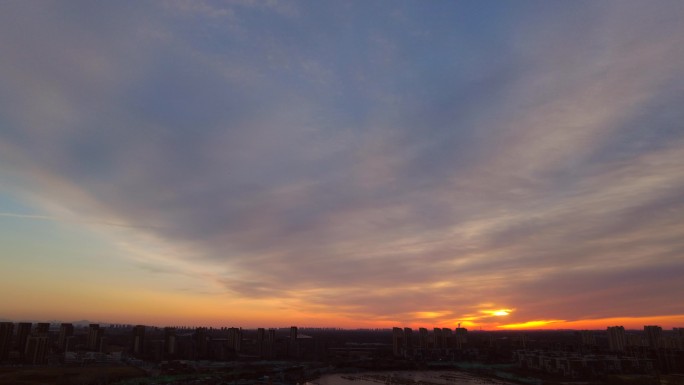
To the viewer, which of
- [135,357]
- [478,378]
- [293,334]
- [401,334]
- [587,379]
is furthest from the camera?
[401,334]

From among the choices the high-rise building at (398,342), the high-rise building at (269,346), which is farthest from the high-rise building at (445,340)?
the high-rise building at (269,346)

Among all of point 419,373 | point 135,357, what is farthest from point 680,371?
point 135,357

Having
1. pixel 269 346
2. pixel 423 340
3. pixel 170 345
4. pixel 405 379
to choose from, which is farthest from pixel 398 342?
pixel 170 345

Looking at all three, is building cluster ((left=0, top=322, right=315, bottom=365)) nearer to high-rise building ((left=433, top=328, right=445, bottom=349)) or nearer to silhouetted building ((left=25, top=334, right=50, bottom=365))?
silhouetted building ((left=25, top=334, right=50, bottom=365))

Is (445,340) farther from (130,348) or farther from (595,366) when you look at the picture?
(130,348)

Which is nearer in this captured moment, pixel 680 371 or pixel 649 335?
pixel 680 371

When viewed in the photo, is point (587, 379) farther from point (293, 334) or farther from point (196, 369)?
point (293, 334)

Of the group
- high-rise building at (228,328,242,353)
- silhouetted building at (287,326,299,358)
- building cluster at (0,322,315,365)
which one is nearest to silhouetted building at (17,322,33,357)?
building cluster at (0,322,315,365)
